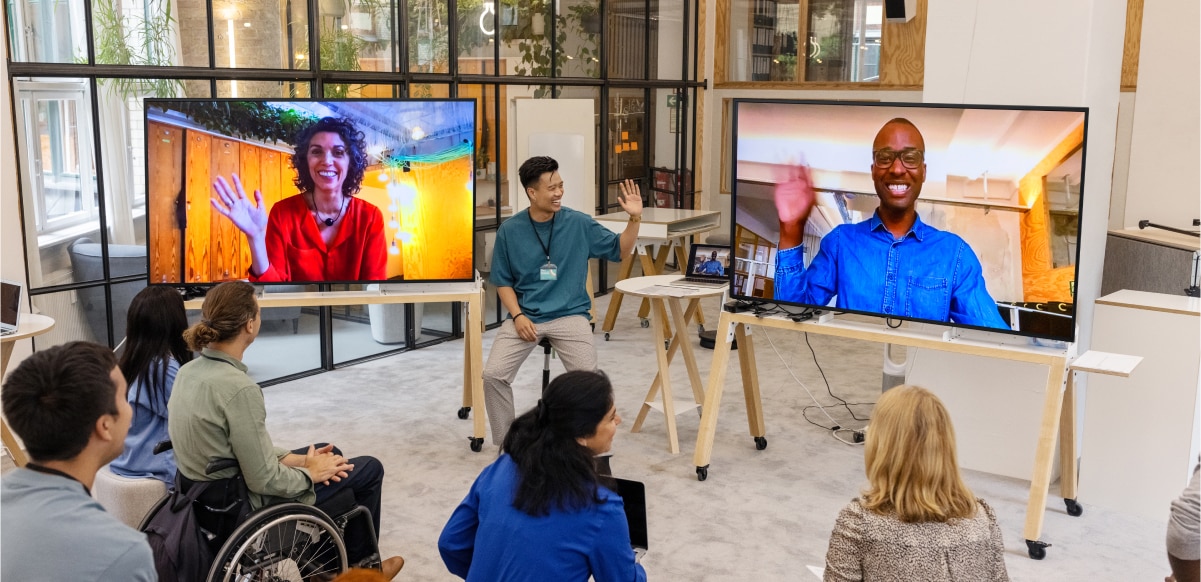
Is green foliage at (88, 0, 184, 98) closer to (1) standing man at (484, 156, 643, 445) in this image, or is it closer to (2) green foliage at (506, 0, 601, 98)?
(1) standing man at (484, 156, 643, 445)

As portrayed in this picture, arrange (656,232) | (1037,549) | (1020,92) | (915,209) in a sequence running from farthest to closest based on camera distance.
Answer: (656,232) < (1020,92) < (915,209) < (1037,549)

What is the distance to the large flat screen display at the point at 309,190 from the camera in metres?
4.52

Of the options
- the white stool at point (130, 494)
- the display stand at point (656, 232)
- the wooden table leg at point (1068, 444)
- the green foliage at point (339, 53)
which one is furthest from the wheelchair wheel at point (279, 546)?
the display stand at point (656, 232)

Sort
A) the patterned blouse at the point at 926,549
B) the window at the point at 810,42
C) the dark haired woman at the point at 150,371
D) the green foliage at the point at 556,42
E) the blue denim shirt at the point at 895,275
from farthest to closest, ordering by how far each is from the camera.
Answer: the window at the point at 810,42, the green foliage at the point at 556,42, the blue denim shirt at the point at 895,275, the dark haired woman at the point at 150,371, the patterned blouse at the point at 926,549

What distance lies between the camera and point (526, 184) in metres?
4.50

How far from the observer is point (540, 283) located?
4.61 meters

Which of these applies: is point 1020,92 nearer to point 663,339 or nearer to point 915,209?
point 915,209

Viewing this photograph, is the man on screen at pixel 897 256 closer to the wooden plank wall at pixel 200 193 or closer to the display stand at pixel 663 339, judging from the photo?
the display stand at pixel 663 339

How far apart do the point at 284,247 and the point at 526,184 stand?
1149 mm

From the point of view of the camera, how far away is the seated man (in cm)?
172

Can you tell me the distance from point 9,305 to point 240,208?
1.01 meters

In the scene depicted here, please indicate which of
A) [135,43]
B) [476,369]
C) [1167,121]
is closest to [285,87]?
[135,43]

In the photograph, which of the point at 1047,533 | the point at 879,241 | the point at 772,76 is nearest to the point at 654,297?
the point at 879,241

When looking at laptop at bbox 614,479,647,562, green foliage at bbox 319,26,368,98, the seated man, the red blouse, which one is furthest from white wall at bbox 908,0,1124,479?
the seated man
